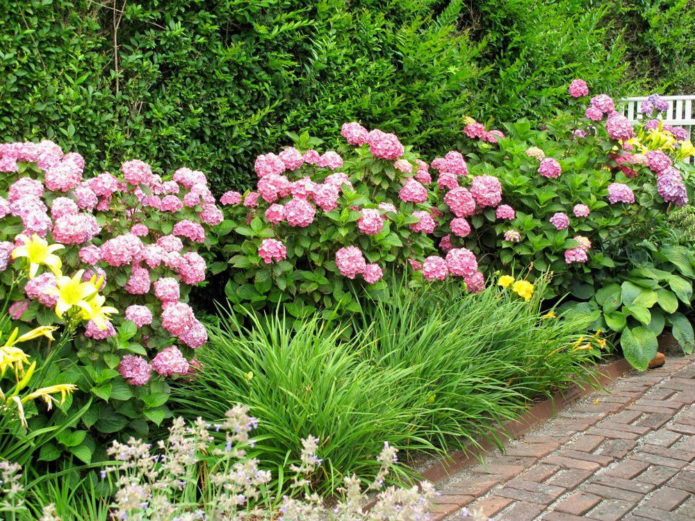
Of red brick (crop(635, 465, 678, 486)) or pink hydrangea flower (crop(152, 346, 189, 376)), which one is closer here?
pink hydrangea flower (crop(152, 346, 189, 376))

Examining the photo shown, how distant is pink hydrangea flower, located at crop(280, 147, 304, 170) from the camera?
4273 mm

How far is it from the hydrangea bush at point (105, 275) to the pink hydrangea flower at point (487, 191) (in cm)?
221

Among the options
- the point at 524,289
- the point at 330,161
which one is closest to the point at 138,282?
the point at 330,161

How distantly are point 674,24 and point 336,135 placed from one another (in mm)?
5801

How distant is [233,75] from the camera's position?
4.45m

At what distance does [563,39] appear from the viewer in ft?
21.7

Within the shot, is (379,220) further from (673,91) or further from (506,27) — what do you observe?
(673,91)

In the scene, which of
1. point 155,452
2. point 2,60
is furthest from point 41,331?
→ point 2,60

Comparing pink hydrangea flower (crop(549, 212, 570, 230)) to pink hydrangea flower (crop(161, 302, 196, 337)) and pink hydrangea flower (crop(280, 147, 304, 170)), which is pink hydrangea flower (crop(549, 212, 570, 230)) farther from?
pink hydrangea flower (crop(161, 302, 196, 337))

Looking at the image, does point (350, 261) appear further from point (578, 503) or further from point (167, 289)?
point (578, 503)

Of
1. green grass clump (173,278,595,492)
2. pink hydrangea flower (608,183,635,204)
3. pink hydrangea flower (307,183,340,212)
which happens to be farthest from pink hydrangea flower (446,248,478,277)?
pink hydrangea flower (608,183,635,204)

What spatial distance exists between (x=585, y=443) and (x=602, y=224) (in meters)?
1.86

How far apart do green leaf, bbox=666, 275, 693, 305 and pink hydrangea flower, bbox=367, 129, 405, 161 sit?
85.5 inches

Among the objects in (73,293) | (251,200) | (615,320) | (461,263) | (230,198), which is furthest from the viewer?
(615,320)
